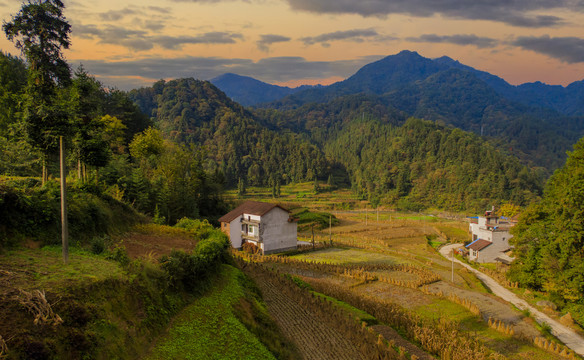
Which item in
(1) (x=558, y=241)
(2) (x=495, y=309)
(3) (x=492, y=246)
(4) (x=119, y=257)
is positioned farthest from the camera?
(3) (x=492, y=246)

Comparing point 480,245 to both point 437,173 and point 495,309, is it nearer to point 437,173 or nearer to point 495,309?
point 495,309

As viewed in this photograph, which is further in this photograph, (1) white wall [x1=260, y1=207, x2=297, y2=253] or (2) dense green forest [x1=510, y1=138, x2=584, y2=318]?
(1) white wall [x1=260, y1=207, x2=297, y2=253]

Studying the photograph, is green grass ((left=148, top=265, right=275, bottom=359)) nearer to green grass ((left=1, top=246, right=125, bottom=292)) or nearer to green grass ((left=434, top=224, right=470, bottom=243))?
green grass ((left=1, top=246, right=125, bottom=292))

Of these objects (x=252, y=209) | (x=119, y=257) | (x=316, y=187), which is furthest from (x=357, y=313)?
(x=316, y=187)

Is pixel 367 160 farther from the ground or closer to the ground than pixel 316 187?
farther from the ground

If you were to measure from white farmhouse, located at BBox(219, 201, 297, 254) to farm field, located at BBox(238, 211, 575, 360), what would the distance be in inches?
136

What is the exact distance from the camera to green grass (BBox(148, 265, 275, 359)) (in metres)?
10.1

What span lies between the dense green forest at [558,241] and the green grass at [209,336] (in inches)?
1129

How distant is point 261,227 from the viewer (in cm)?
4297

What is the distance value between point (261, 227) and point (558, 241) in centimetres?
2937

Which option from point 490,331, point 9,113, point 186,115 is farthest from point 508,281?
point 186,115

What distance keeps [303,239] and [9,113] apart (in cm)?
4170

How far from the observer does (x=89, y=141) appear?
1680 cm

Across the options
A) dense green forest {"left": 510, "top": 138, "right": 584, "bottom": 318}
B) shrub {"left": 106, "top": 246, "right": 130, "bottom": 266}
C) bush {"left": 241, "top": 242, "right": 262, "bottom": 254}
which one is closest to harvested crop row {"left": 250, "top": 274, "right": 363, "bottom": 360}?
shrub {"left": 106, "top": 246, "right": 130, "bottom": 266}
